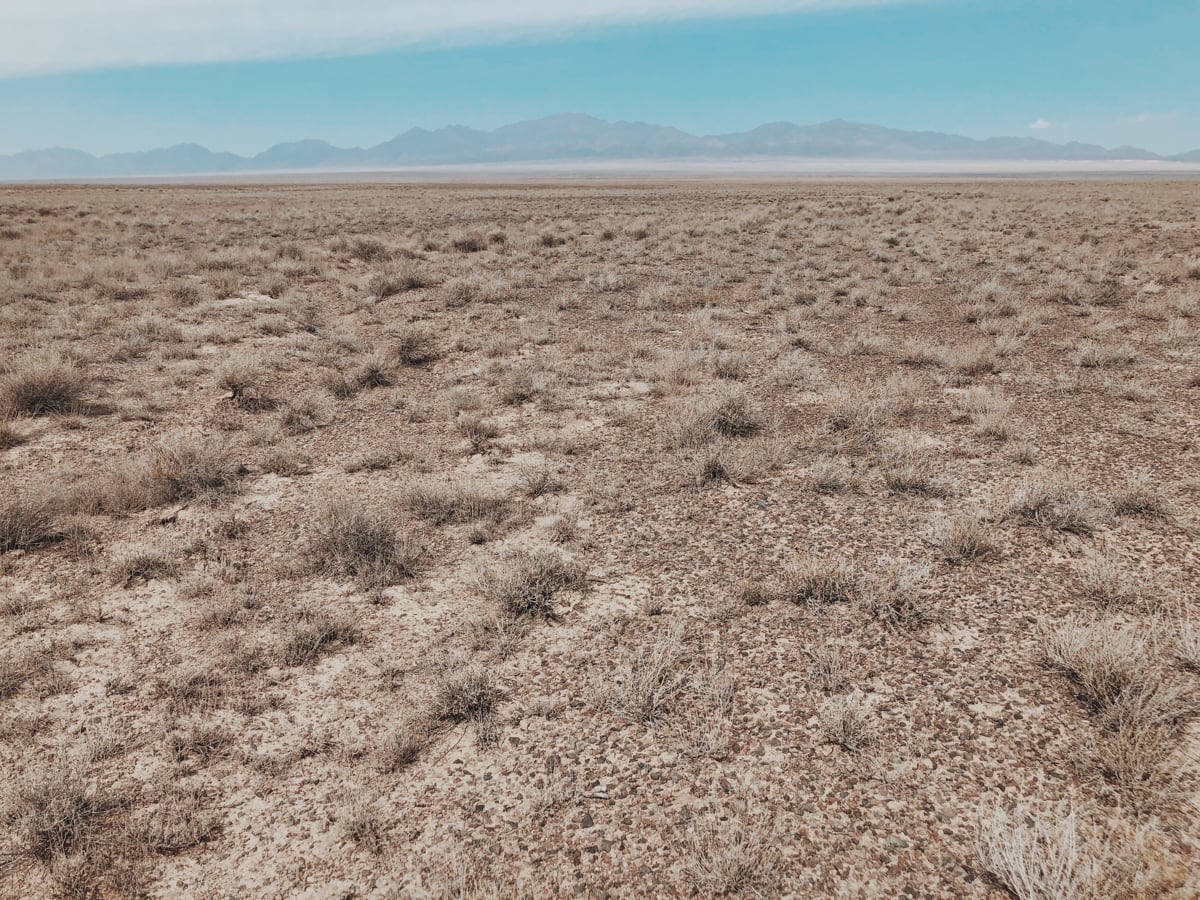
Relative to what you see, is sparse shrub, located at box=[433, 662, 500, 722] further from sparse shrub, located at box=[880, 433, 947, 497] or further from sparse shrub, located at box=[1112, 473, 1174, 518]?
sparse shrub, located at box=[1112, 473, 1174, 518]

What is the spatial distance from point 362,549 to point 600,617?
2.12 m

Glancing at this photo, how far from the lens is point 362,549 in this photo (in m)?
5.30

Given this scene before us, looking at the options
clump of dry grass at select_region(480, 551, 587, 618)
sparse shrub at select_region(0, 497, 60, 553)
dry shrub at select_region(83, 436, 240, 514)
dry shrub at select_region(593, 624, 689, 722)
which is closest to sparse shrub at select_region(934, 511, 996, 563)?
dry shrub at select_region(593, 624, 689, 722)

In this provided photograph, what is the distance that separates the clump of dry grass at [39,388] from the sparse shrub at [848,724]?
9472mm

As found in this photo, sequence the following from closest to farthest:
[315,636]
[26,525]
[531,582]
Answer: [315,636], [531,582], [26,525]

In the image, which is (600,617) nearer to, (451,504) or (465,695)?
(465,695)

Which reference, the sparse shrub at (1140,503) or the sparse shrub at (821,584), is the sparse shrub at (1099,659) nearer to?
the sparse shrub at (821,584)

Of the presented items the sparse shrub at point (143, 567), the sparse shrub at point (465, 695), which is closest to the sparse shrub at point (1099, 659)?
the sparse shrub at point (465, 695)

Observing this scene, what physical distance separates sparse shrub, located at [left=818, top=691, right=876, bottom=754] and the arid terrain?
2cm

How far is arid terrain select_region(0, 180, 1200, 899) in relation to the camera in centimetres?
300

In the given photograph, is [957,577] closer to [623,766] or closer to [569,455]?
[623,766]

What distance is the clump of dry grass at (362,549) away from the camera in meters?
5.03

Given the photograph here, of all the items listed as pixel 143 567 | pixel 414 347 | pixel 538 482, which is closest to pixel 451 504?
pixel 538 482

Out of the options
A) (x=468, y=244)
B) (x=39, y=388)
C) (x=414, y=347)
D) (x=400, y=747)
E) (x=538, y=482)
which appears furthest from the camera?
(x=468, y=244)
